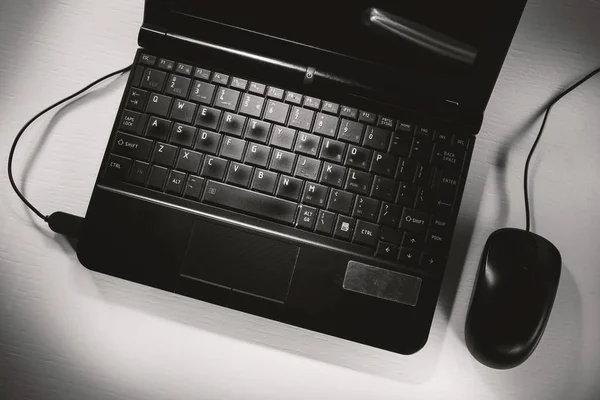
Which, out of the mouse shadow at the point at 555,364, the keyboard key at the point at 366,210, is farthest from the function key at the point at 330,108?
the mouse shadow at the point at 555,364

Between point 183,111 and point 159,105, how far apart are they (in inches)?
1.1

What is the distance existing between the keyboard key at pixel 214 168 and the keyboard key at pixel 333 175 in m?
0.11

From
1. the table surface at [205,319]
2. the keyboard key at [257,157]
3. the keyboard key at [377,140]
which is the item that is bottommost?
the table surface at [205,319]

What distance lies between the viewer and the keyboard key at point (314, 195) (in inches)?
23.0

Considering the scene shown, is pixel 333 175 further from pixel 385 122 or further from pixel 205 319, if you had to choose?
pixel 205 319

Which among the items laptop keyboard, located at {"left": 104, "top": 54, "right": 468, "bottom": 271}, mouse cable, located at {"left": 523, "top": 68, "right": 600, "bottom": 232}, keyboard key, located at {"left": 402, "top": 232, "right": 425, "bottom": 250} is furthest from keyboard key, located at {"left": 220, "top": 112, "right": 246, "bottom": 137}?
mouse cable, located at {"left": 523, "top": 68, "right": 600, "bottom": 232}

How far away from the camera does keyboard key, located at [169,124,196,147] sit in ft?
1.94

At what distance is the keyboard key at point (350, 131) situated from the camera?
60 centimetres

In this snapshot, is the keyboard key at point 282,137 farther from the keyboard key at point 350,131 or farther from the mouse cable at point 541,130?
the mouse cable at point 541,130

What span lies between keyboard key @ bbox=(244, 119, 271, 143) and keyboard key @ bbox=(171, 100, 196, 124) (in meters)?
0.06

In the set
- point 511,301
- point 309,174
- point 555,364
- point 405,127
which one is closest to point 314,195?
point 309,174

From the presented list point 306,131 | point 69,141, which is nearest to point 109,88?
point 69,141

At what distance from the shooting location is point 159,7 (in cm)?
60

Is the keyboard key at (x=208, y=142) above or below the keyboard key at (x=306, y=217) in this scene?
above
